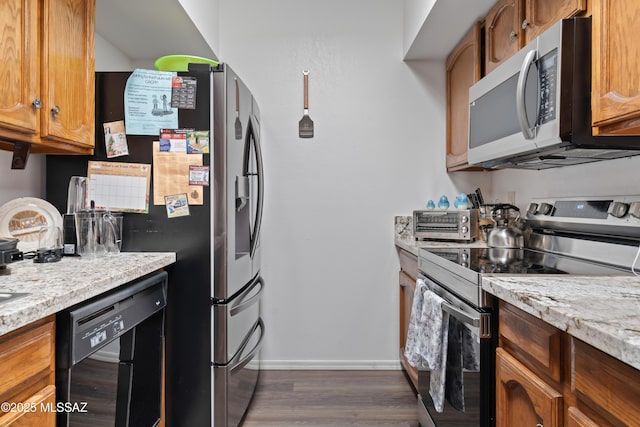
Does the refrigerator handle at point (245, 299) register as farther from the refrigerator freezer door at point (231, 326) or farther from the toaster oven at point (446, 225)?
the toaster oven at point (446, 225)

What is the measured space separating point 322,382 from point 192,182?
1512 mm

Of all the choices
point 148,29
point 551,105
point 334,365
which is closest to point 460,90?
point 551,105

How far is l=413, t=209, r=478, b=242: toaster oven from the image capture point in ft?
7.07

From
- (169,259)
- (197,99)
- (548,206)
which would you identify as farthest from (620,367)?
(197,99)

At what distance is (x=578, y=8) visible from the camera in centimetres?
124

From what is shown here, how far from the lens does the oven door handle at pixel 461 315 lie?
1.17m

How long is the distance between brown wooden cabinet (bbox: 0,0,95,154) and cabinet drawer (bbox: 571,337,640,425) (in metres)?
1.60

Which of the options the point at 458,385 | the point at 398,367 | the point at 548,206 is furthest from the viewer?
the point at 398,367

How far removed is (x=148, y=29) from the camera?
2057mm

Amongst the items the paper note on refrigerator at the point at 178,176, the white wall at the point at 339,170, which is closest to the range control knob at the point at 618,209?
the white wall at the point at 339,170

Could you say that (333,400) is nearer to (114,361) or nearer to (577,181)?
(114,361)

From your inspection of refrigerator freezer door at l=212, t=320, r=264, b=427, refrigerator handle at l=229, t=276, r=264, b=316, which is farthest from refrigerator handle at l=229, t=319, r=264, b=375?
refrigerator handle at l=229, t=276, r=264, b=316

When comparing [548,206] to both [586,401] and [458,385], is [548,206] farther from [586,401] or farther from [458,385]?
[586,401]

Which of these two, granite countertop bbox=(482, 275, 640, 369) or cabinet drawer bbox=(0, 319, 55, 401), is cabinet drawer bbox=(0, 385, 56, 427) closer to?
cabinet drawer bbox=(0, 319, 55, 401)
